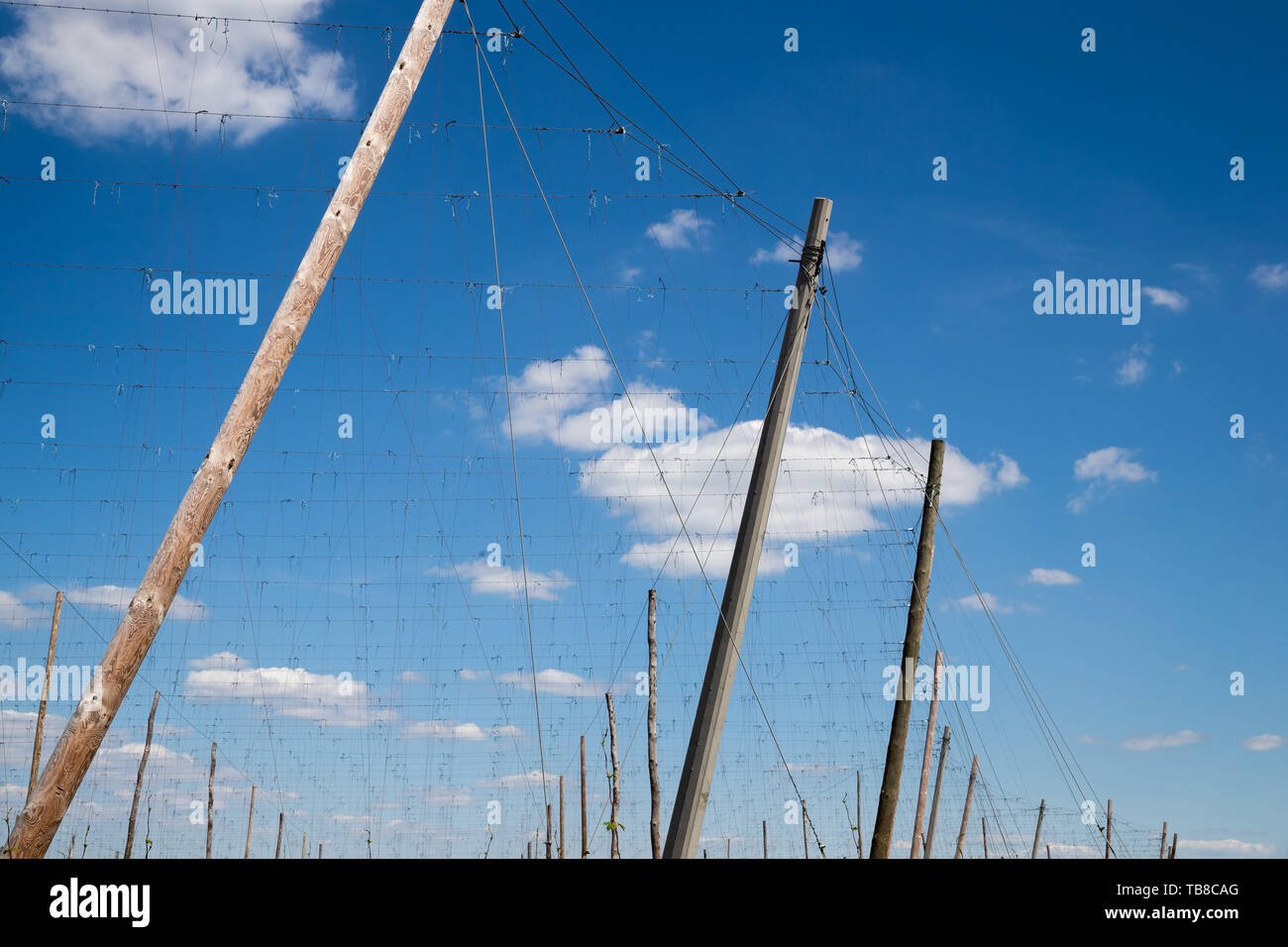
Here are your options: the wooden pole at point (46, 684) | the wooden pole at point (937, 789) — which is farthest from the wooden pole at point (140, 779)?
the wooden pole at point (937, 789)

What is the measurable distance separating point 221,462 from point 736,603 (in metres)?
6.07

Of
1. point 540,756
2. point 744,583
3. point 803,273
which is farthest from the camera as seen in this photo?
point 803,273

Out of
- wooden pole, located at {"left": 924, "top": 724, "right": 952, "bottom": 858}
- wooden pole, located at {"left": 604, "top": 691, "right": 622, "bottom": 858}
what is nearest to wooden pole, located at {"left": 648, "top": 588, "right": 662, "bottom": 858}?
wooden pole, located at {"left": 604, "top": 691, "right": 622, "bottom": 858}

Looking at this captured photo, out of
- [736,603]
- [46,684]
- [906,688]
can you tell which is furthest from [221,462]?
[46,684]

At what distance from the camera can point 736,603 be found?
11.0m

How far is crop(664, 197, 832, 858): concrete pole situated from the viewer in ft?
34.2

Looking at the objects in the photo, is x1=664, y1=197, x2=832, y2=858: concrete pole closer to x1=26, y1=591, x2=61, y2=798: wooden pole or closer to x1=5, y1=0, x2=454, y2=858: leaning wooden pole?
x1=5, y1=0, x2=454, y2=858: leaning wooden pole

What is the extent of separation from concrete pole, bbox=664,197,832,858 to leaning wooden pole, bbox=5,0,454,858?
17.9 ft

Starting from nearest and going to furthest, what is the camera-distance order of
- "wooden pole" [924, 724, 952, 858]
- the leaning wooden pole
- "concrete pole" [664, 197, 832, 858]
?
1. the leaning wooden pole
2. "concrete pole" [664, 197, 832, 858]
3. "wooden pole" [924, 724, 952, 858]

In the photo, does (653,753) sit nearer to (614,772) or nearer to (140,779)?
(614,772)

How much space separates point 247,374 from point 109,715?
2.25 metres
